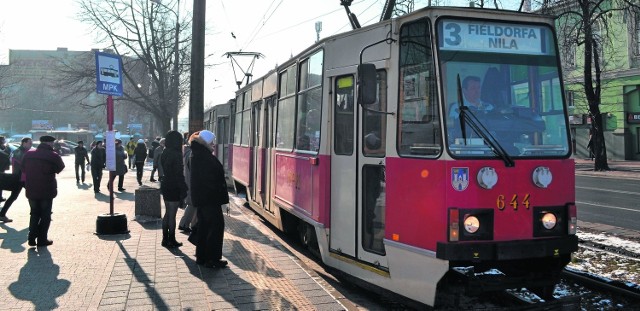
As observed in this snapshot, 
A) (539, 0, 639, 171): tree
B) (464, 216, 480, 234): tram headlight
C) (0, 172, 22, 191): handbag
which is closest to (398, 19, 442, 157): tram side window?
(464, 216, 480, 234): tram headlight

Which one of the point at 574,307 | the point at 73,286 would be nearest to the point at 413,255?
→ the point at 574,307

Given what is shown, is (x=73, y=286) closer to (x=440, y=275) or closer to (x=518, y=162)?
(x=440, y=275)

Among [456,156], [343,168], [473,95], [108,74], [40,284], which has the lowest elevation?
[40,284]

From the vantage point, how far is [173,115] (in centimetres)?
3178

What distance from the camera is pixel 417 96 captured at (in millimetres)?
4652

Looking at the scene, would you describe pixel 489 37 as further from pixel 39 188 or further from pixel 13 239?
pixel 13 239

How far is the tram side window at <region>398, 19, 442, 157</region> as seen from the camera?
4.48 m

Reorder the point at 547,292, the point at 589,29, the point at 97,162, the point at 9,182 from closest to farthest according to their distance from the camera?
the point at 547,292 < the point at 9,182 < the point at 97,162 < the point at 589,29

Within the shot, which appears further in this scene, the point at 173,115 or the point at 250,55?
the point at 173,115

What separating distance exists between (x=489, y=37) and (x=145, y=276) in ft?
15.0

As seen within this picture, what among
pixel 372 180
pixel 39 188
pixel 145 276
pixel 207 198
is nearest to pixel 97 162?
pixel 39 188

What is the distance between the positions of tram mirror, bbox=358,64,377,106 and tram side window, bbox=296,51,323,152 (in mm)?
1480

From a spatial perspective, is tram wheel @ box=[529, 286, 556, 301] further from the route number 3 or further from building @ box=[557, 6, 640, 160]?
building @ box=[557, 6, 640, 160]

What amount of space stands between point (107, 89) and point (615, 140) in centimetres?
3228
